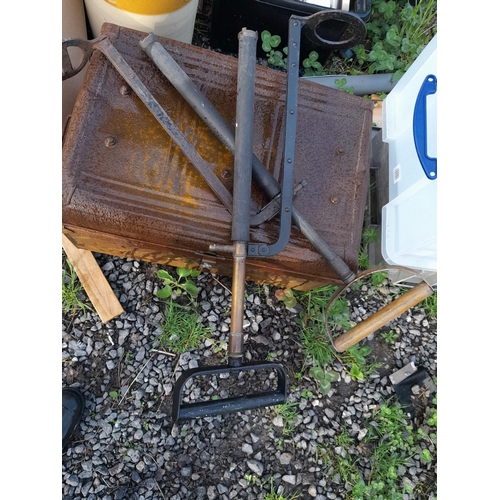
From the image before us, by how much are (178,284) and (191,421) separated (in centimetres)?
61

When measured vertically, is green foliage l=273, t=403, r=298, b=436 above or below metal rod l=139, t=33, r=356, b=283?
below

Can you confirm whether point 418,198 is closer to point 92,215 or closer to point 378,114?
point 378,114

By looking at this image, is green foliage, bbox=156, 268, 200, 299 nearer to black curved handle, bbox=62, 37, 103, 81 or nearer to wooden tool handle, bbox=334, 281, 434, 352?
wooden tool handle, bbox=334, 281, 434, 352

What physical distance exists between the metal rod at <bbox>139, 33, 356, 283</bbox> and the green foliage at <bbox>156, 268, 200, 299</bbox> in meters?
0.67

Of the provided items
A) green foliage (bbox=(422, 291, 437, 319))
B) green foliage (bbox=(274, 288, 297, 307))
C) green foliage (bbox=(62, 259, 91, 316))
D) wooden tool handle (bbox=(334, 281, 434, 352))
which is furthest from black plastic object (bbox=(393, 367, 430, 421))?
green foliage (bbox=(62, 259, 91, 316))

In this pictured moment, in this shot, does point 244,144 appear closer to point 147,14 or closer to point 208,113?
point 208,113

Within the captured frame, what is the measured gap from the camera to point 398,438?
2119mm

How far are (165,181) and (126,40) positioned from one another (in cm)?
53

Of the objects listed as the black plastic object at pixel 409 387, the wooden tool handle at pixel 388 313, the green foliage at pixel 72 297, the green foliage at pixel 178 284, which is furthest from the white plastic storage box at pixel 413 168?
the green foliage at pixel 72 297

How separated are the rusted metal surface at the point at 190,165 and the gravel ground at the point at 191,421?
39cm

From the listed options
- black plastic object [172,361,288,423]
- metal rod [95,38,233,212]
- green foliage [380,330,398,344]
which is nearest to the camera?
black plastic object [172,361,288,423]

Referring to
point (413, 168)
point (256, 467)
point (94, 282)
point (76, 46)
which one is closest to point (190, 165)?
point (76, 46)

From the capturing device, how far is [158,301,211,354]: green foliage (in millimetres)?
2061
